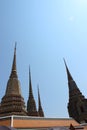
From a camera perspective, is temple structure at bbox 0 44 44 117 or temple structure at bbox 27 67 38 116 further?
temple structure at bbox 27 67 38 116

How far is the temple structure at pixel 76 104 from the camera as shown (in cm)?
4019

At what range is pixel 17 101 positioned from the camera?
36.1m

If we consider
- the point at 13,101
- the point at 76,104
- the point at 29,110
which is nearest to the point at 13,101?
the point at 13,101

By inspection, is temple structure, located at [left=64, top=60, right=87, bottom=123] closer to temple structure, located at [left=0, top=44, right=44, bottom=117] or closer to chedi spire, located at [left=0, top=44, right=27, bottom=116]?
temple structure, located at [left=0, top=44, right=44, bottom=117]

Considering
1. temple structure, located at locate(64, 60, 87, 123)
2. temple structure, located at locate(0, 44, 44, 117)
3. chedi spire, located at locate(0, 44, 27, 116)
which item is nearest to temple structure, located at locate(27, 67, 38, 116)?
temple structure, located at locate(0, 44, 44, 117)

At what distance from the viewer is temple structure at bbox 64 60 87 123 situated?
40.2m

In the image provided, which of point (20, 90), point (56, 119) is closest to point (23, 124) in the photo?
point (56, 119)

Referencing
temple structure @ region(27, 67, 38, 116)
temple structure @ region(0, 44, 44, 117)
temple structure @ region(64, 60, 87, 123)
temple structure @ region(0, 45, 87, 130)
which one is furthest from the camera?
temple structure @ region(27, 67, 38, 116)

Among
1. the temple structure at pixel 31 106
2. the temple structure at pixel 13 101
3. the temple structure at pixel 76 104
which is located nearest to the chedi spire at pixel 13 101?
the temple structure at pixel 13 101

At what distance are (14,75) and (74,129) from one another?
24409 millimetres

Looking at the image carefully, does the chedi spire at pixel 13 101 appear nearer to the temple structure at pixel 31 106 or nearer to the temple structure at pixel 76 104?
the temple structure at pixel 31 106

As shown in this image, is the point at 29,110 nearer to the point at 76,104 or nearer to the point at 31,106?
the point at 31,106

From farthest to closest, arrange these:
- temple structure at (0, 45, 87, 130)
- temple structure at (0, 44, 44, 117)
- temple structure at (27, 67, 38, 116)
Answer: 1. temple structure at (27, 67, 38, 116)
2. temple structure at (0, 44, 44, 117)
3. temple structure at (0, 45, 87, 130)

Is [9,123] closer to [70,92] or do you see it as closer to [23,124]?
[23,124]
